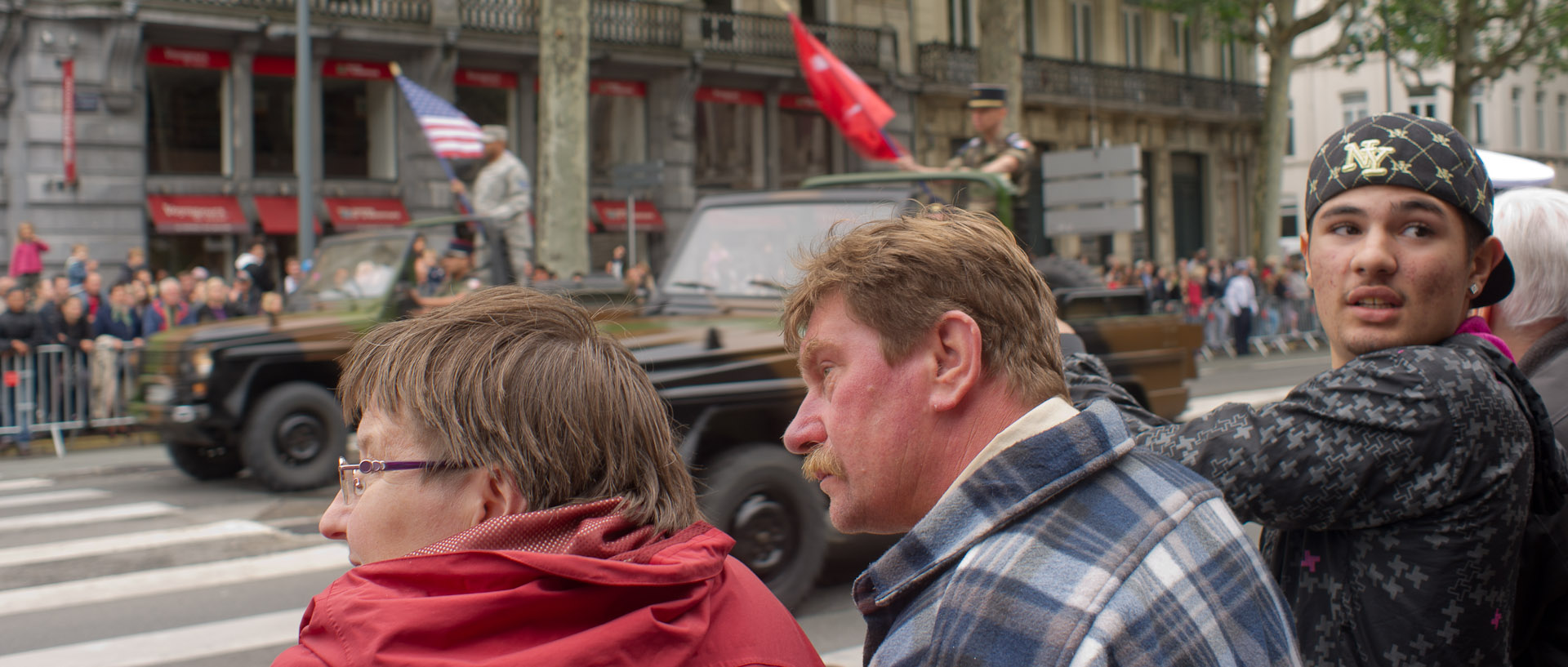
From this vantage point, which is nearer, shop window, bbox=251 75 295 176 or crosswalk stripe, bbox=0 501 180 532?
crosswalk stripe, bbox=0 501 180 532

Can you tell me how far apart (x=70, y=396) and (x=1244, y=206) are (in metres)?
36.2

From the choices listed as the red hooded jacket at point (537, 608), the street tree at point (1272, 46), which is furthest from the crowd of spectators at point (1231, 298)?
the red hooded jacket at point (537, 608)

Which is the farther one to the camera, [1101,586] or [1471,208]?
[1471,208]

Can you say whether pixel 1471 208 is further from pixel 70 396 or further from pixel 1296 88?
pixel 1296 88

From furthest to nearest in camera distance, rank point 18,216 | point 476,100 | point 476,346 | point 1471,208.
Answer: point 476,100 < point 18,216 < point 1471,208 < point 476,346

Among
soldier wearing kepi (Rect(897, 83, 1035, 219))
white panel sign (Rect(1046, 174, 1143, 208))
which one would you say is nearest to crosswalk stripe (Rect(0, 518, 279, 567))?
soldier wearing kepi (Rect(897, 83, 1035, 219))

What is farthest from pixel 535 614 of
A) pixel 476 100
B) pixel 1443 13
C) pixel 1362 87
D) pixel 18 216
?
pixel 1362 87

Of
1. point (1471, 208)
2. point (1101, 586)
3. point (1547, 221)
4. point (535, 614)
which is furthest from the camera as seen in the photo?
point (1547, 221)

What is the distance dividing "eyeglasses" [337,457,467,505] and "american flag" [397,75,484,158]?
1163cm

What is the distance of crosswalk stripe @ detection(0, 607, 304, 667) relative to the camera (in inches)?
208

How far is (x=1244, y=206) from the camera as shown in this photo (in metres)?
41.2

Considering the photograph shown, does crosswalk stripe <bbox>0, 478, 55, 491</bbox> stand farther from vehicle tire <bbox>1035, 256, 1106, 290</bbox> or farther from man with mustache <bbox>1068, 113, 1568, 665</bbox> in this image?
man with mustache <bbox>1068, 113, 1568, 665</bbox>

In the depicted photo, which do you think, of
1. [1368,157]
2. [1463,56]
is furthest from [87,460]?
[1463,56]

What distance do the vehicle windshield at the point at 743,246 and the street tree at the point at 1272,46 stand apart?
74.4ft
